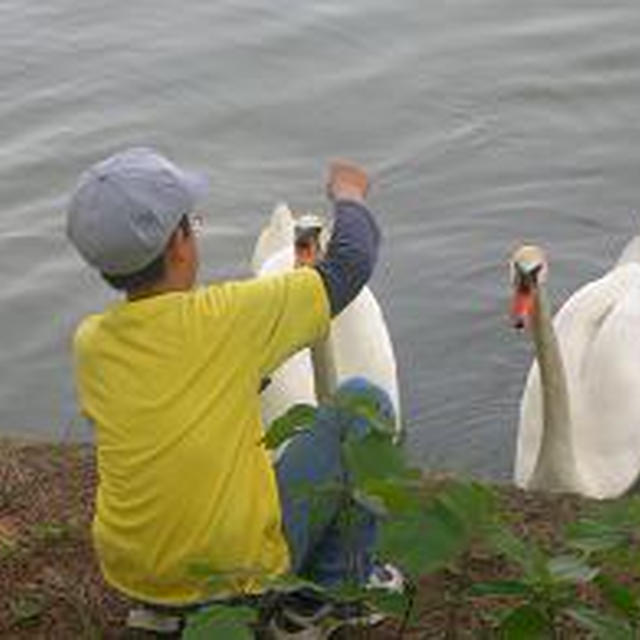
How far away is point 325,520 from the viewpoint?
3.64 m

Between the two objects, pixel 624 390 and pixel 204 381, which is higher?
pixel 204 381

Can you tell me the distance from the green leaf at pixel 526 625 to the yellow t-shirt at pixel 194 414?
0.88 m

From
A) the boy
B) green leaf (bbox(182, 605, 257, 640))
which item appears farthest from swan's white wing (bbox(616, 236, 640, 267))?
green leaf (bbox(182, 605, 257, 640))

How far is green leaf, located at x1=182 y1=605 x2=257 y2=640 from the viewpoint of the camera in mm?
3004

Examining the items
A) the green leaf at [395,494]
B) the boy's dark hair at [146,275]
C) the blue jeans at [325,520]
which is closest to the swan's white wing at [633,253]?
the blue jeans at [325,520]

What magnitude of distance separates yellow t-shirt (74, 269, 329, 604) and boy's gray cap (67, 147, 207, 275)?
0.35 ft

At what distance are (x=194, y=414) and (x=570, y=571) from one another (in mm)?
1049

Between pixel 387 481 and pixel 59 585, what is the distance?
5.54ft

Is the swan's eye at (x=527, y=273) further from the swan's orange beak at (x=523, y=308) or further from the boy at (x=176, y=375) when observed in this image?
the boy at (x=176, y=375)

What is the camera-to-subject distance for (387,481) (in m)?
3.08

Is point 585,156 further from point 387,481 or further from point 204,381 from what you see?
point 387,481

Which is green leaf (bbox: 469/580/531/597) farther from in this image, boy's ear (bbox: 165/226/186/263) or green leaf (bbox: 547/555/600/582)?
boy's ear (bbox: 165/226/186/263)

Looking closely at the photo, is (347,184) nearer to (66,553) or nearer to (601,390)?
(66,553)

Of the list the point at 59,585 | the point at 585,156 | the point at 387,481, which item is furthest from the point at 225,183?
the point at 387,481
